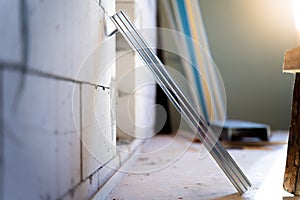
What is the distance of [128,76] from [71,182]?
143 centimetres

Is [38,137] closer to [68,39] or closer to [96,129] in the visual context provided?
[68,39]

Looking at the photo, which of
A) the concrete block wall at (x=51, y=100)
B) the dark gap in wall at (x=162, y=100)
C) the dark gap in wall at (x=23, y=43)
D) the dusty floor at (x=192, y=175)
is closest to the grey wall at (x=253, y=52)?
the dark gap in wall at (x=162, y=100)

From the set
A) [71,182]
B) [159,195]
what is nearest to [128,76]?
[159,195]

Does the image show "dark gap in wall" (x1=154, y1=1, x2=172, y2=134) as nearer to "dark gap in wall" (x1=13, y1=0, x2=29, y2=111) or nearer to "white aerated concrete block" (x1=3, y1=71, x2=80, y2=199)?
"white aerated concrete block" (x1=3, y1=71, x2=80, y2=199)

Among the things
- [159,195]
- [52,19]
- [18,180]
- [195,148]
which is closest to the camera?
[18,180]

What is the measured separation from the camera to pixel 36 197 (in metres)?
0.76

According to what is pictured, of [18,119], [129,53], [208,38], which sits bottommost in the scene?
[18,119]

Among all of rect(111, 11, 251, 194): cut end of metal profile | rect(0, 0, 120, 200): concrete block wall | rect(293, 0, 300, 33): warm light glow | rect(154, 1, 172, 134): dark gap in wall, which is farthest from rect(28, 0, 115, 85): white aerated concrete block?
rect(293, 0, 300, 33): warm light glow

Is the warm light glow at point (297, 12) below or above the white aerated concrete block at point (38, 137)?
above

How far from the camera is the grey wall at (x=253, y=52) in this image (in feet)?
13.4

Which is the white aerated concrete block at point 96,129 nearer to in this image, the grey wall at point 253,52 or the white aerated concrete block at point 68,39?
the white aerated concrete block at point 68,39

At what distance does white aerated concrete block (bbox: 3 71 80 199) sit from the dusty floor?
17.8 inches

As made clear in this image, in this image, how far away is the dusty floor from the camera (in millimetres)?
1395

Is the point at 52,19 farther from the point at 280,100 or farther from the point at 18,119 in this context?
the point at 280,100
